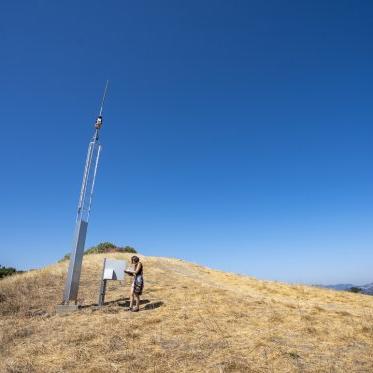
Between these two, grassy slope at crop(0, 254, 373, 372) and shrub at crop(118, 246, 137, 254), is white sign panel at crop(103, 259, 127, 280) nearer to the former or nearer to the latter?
grassy slope at crop(0, 254, 373, 372)

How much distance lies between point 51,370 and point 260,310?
27.9ft

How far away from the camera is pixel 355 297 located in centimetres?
2177

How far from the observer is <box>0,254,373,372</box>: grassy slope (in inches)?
334

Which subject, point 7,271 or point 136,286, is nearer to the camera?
point 136,286

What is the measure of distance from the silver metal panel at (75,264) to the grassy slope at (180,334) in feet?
2.83

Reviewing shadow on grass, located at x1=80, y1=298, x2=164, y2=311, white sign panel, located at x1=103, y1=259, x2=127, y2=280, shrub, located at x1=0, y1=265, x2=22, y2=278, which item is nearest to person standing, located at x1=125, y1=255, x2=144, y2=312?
shadow on grass, located at x1=80, y1=298, x2=164, y2=311

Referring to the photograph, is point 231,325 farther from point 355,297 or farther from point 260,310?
point 355,297

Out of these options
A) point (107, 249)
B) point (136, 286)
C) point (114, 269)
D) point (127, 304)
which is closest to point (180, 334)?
point (136, 286)

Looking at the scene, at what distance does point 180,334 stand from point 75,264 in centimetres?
612

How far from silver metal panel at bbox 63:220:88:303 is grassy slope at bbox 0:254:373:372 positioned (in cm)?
86

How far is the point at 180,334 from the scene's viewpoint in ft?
35.7

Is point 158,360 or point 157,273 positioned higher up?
point 157,273

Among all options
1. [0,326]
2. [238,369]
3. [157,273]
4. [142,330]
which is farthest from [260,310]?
[157,273]

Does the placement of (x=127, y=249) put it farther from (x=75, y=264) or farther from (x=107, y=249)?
(x=75, y=264)
